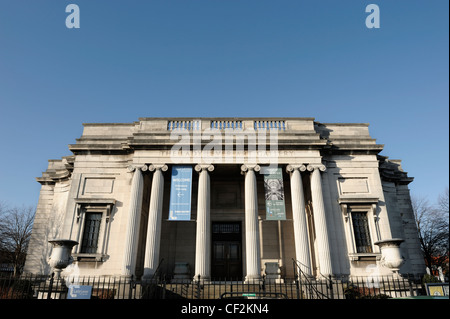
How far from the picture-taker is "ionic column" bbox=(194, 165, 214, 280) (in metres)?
18.2

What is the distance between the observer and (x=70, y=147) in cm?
2148

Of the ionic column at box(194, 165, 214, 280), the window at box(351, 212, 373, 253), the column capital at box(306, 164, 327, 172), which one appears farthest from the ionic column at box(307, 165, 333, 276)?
the ionic column at box(194, 165, 214, 280)

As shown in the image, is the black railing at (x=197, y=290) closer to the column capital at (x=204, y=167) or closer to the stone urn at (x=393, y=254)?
the stone urn at (x=393, y=254)

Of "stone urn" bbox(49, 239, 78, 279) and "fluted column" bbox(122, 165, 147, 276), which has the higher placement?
"fluted column" bbox(122, 165, 147, 276)

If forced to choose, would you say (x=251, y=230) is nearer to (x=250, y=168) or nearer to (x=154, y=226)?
(x=250, y=168)

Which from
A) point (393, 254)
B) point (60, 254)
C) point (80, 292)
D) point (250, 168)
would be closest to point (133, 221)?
point (60, 254)

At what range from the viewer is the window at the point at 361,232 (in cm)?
1984

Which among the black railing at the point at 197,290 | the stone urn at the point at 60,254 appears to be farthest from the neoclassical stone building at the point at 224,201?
the stone urn at the point at 60,254

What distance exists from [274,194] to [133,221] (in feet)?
28.5

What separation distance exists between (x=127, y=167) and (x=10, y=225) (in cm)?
2311

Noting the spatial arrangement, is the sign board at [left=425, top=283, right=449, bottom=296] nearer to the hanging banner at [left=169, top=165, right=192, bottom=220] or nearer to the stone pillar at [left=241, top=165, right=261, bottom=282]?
the stone pillar at [left=241, top=165, right=261, bottom=282]

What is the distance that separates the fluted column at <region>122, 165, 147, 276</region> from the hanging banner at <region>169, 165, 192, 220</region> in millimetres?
2026

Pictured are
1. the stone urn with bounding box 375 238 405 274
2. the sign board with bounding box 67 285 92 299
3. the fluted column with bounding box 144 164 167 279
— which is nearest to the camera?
the sign board with bounding box 67 285 92 299

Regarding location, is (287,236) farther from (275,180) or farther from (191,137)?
(191,137)
